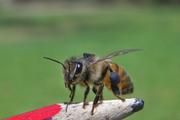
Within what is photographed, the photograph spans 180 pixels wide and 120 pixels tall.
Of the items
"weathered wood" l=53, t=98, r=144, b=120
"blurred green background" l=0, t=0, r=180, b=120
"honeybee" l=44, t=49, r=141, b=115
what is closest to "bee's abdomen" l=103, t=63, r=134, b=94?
"honeybee" l=44, t=49, r=141, b=115

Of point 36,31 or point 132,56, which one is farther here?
point 36,31

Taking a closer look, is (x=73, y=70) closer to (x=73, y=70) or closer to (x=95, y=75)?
(x=73, y=70)

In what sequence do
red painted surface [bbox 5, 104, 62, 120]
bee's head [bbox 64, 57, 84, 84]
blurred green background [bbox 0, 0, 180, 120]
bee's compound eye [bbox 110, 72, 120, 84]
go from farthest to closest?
blurred green background [bbox 0, 0, 180, 120] → bee's compound eye [bbox 110, 72, 120, 84] → bee's head [bbox 64, 57, 84, 84] → red painted surface [bbox 5, 104, 62, 120]

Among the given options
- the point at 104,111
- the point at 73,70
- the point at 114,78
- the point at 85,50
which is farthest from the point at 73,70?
the point at 85,50

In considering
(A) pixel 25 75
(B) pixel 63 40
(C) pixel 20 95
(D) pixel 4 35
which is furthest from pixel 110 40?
(C) pixel 20 95

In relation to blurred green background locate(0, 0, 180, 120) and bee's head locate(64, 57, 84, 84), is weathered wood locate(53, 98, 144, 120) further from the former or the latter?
blurred green background locate(0, 0, 180, 120)

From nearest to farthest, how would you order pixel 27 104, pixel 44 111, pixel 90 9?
pixel 44 111 → pixel 27 104 → pixel 90 9

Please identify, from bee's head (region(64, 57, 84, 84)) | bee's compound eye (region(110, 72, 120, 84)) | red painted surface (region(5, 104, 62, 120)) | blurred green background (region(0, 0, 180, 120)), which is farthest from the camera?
blurred green background (region(0, 0, 180, 120))

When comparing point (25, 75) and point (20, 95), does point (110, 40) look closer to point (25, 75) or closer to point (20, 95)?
point (25, 75)
